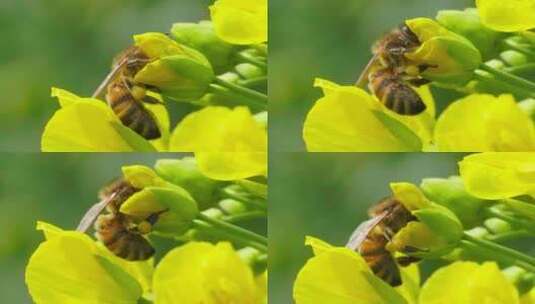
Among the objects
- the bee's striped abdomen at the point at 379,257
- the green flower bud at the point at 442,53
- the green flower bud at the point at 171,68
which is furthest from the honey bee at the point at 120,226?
Answer: the green flower bud at the point at 442,53

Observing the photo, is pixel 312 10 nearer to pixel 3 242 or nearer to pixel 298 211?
pixel 298 211

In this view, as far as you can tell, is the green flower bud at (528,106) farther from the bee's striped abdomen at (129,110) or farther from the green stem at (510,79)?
the bee's striped abdomen at (129,110)

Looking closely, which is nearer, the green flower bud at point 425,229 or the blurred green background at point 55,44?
the green flower bud at point 425,229

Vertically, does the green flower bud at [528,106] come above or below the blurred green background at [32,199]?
above

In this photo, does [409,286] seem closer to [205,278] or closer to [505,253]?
[505,253]

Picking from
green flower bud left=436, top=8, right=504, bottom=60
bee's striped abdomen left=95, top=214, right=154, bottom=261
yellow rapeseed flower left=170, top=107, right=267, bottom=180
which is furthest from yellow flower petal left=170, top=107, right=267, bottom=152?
green flower bud left=436, top=8, right=504, bottom=60

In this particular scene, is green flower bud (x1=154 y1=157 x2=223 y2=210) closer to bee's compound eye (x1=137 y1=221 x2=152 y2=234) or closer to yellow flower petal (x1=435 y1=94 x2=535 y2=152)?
bee's compound eye (x1=137 y1=221 x2=152 y2=234)

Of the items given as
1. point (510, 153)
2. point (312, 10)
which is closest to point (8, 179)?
point (312, 10)
